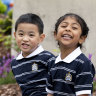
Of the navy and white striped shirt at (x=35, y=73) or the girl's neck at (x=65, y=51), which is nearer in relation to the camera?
the girl's neck at (x=65, y=51)

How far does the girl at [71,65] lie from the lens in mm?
3176

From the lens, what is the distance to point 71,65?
327 centimetres

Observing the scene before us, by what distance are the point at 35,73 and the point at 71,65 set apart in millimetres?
909

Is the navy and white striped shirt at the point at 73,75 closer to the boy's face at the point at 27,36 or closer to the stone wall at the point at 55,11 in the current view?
the boy's face at the point at 27,36

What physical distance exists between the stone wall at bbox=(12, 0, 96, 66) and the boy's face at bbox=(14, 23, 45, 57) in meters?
2.04

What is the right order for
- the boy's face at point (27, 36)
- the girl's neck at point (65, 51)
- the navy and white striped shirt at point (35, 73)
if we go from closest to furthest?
the girl's neck at point (65, 51) → the boy's face at point (27, 36) → the navy and white striped shirt at point (35, 73)

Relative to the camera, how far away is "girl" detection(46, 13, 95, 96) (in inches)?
125

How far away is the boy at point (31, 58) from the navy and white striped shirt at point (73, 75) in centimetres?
59

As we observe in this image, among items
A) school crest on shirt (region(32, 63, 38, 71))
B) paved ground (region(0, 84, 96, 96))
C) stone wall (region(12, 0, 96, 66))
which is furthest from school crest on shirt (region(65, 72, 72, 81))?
stone wall (region(12, 0, 96, 66))

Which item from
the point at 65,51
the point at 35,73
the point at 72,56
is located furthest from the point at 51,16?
the point at 72,56

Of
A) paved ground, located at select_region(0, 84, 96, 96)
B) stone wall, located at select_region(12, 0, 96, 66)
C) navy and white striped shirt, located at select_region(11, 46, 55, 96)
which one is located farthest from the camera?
stone wall, located at select_region(12, 0, 96, 66)

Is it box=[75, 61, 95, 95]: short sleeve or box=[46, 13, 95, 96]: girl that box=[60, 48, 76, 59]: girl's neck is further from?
box=[75, 61, 95, 95]: short sleeve

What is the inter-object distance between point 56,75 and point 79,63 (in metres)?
0.32

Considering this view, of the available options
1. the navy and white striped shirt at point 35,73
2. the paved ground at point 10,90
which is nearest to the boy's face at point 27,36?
the navy and white striped shirt at point 35,73
